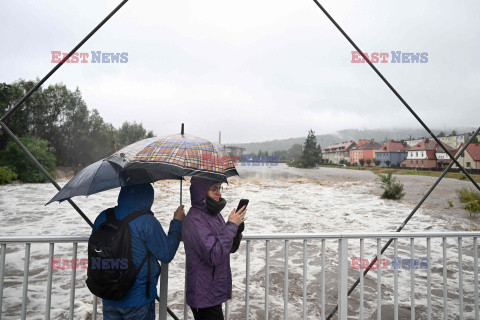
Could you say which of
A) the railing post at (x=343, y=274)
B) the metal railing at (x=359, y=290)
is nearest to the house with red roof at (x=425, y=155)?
the metal railing at (x=359, y=290)

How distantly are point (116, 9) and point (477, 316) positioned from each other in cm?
424

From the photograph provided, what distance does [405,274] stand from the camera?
7004 mm

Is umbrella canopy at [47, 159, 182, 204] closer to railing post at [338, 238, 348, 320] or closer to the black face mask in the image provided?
the black face mask

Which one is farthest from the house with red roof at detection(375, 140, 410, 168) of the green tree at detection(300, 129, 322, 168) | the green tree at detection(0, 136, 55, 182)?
the green tree at detection(0, 136, 55, 182)

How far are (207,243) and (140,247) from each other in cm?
38

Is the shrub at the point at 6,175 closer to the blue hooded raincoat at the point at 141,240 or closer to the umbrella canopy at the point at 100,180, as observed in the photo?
the umbrella canopy at the point at 100,180

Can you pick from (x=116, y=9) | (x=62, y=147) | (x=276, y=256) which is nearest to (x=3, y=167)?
(x=62, y=147)

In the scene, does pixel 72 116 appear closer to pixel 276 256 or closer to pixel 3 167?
pixel 3 167

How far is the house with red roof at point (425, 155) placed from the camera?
3878cm

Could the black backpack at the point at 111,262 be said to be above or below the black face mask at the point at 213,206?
below

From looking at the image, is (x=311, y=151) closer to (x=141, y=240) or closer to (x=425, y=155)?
(x=425, y=155)

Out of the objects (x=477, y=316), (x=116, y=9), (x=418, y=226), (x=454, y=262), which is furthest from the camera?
(x=418, y=226)

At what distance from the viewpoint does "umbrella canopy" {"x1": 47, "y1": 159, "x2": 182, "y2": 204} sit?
5.48ft

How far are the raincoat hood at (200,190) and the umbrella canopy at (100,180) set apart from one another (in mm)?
325
